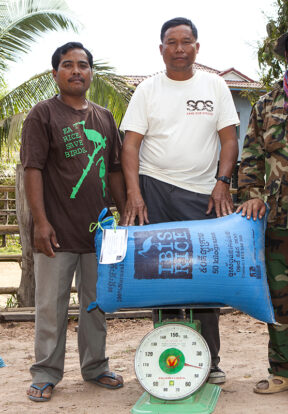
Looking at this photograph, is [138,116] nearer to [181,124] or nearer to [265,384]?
[181,124]

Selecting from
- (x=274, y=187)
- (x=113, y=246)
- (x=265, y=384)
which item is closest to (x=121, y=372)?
(x=265, y=384)

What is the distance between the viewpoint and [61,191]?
349 cm

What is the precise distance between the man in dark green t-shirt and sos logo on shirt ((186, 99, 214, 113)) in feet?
2.01

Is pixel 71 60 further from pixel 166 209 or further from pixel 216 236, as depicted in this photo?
pixel 216 236

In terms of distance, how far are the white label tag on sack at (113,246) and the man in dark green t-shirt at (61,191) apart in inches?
21.7

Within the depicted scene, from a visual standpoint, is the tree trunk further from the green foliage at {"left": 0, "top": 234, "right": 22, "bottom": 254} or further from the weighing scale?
the green foliage at {"left": 0, "top": 234, "right": 22, "bottom": 254}

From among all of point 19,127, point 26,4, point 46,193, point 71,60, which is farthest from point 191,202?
point 26,4

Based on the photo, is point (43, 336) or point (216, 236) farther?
point (43, 336)

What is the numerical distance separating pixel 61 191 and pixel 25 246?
8.89 feet

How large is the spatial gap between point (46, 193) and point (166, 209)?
764 mm

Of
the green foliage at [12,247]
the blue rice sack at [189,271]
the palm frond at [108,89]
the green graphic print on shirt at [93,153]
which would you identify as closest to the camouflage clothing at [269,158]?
the blue rice sack at [189,271]

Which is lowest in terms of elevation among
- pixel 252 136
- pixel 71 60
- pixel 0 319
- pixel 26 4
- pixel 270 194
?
pixel 0 319

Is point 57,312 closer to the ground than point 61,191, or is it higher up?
closer to the ground

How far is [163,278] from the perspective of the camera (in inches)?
110
